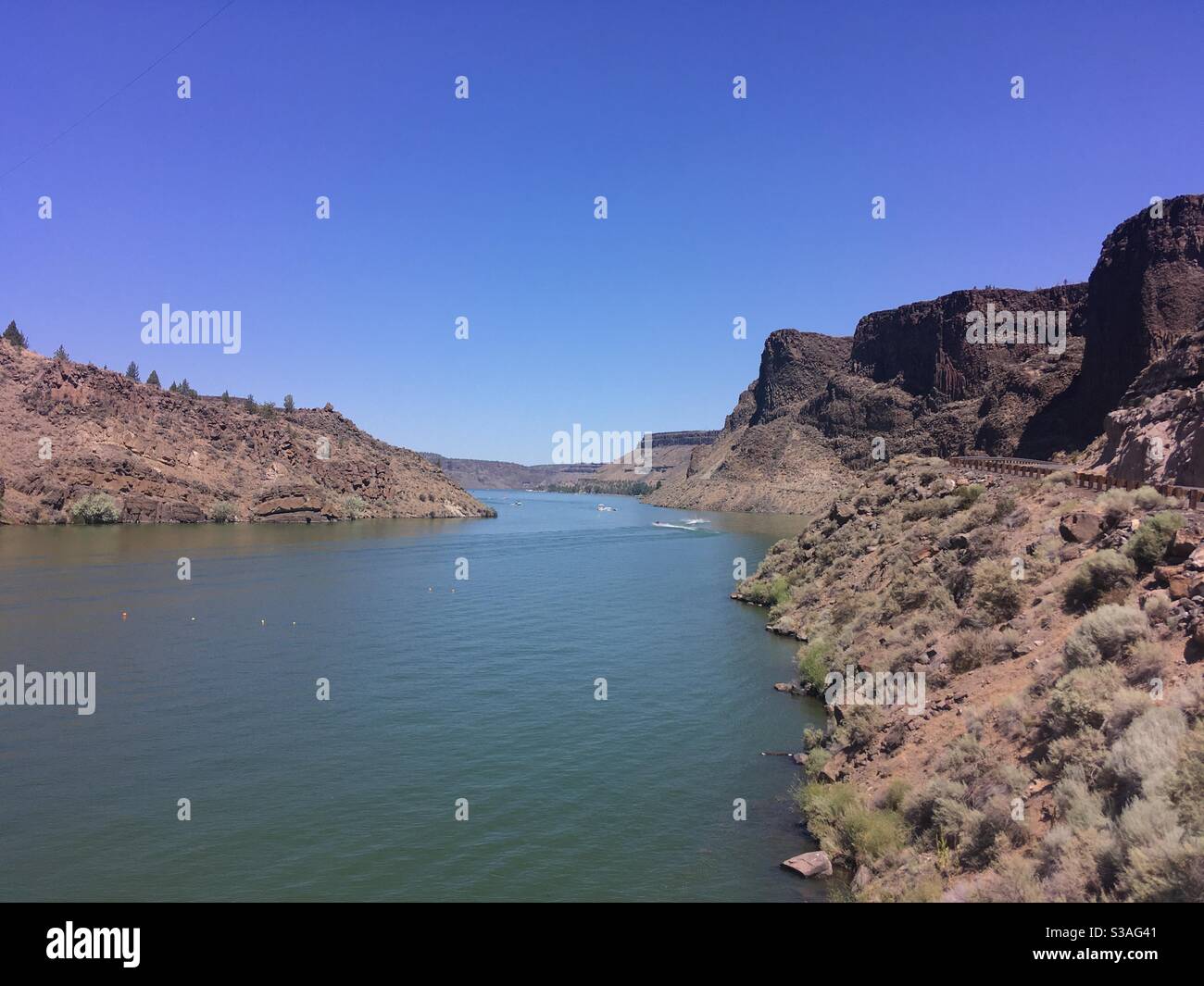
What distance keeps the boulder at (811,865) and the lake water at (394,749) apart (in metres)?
0.29

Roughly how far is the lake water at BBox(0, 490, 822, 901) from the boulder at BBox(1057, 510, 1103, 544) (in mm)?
9320

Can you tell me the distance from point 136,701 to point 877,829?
943 inches

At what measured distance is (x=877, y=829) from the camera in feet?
43.5

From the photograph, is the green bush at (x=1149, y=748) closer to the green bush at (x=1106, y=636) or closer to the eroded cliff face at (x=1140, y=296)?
the green bush at (x=1106, y=636)

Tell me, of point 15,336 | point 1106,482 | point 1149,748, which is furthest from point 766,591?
point 15,336

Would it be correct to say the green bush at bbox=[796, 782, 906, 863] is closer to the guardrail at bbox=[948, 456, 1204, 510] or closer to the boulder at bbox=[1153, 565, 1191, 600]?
the boulder at bbox=[1153, 565, 1191, 600]

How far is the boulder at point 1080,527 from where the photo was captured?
1783 centimetres

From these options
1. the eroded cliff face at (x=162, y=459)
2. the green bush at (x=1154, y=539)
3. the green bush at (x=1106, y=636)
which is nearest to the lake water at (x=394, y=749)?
the green bush at (x=1106, y=636)

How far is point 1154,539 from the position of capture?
14.4 metres

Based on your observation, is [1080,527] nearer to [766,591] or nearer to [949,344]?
[766,591]

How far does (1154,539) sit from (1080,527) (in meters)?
3.93

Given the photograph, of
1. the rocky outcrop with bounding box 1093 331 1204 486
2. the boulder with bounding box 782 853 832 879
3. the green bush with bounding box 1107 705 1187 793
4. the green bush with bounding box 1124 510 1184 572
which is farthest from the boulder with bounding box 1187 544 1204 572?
the rocky outcrop with bounding box 1093 331 1204 486
